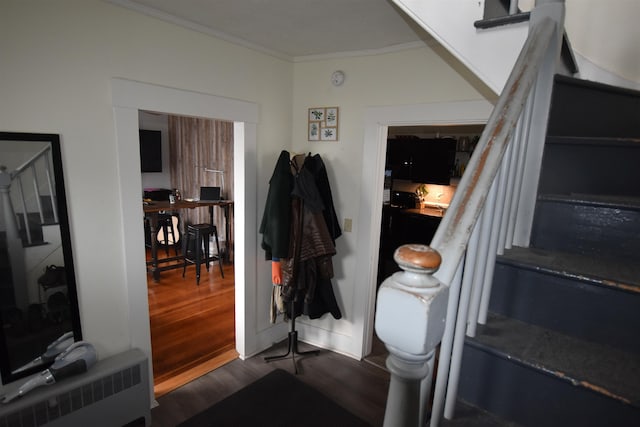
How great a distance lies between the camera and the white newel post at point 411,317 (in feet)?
1.60

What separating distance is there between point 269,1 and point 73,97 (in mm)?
1137

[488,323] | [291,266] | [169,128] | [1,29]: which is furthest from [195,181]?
[488,323]

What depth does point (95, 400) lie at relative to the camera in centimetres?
189

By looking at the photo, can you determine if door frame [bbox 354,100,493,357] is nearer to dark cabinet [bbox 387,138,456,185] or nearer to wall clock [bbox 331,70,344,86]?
wall clock [bbox 331,70,344,86]

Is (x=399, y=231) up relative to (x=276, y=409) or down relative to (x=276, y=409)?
up

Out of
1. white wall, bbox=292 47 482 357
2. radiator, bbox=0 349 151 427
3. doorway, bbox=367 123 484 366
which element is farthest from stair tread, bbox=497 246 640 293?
doorway, bbox=367 123 484 366

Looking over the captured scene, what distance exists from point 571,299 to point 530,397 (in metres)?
0.30

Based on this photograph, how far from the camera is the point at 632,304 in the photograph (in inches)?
33.3

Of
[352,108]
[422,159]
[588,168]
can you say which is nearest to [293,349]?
[352,108]

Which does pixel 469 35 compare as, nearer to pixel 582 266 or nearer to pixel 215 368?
pixel 582 266

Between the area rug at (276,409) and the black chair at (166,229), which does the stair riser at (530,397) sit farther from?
the black chair at (166,229)

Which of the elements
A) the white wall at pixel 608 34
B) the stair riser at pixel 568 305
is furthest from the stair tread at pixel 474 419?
the white wall at pixel 608 34

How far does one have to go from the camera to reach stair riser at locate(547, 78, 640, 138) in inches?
47.9

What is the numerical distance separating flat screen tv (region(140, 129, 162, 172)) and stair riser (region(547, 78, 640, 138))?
579 cm
